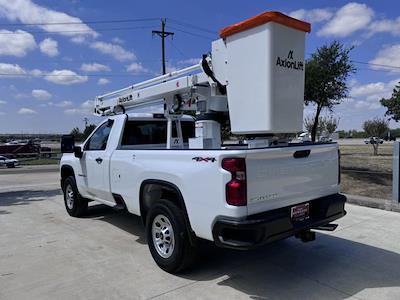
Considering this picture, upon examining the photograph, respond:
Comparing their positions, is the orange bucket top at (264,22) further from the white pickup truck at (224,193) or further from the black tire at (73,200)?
the black tire at (73,200)

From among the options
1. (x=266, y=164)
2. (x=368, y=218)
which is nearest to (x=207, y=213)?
(x=266, y=164)

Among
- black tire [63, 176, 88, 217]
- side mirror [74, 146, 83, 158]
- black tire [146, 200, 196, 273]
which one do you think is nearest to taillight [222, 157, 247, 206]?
black tire [146, 200, 196, 273]

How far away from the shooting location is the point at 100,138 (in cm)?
674

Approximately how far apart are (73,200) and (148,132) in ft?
7.82

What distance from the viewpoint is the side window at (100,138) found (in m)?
6.56

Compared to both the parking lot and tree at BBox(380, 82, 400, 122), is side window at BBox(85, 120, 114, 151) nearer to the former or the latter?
the parking lot

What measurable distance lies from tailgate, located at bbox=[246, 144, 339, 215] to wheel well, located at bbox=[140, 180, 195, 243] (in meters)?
0.89

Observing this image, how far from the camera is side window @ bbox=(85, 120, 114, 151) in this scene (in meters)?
6.56

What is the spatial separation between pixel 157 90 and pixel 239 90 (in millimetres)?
2284

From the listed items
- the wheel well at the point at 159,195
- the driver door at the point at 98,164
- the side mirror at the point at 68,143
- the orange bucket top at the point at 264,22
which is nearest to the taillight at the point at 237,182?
the wheel well at the point at 159,195

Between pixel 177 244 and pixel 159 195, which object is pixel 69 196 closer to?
pixel 159 195

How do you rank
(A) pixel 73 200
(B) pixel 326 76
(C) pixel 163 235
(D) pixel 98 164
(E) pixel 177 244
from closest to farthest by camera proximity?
(E) pixel 177 244, (C) pixel 163 235, (D) pixel 98 164, (A) pixel 73 200, (B) pixel 326 76

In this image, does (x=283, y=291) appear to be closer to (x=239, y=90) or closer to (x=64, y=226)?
(x=239, y=90)

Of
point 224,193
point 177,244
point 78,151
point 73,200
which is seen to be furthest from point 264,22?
point 73,200
